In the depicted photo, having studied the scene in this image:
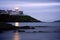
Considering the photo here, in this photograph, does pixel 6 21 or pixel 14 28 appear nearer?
pixel 6 21

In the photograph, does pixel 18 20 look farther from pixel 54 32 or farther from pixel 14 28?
pixel 54 32

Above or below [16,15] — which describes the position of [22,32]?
below

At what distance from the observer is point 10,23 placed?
30.5ft

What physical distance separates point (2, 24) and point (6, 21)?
554 mm

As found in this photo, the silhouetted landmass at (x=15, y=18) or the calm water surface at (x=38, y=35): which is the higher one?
the silhouetted landmass at (x=15, y=18)

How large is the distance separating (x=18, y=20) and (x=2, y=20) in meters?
1.03

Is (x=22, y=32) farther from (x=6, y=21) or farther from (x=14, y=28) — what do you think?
(x=6, y=21)

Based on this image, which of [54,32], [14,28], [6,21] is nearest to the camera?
[6,21]

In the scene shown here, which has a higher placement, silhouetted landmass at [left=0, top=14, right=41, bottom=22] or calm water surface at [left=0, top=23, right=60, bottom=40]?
silhouetted landmass at [left=0, top=14, right=41, bottom=22]

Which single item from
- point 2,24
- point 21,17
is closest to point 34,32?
point 2,24

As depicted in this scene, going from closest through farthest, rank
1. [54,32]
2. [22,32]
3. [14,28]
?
[14,28]
[54,32]
[22,32]

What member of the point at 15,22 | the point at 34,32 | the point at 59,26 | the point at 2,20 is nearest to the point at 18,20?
the point at 15,22

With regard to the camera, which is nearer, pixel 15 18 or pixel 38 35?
pixel 15 18

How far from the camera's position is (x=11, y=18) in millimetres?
9188
